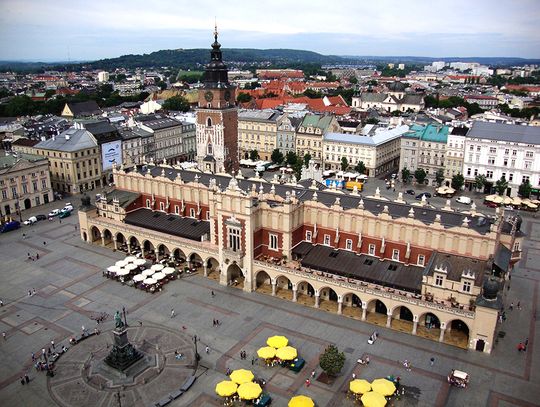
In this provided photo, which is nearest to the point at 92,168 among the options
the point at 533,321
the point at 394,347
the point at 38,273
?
the point at 38,273

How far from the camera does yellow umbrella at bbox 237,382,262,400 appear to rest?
47750mm

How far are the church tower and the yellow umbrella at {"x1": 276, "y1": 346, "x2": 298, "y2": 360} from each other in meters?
53.5

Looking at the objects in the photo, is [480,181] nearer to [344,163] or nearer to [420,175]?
[420,175]

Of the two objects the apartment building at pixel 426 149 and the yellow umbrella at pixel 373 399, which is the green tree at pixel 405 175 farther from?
the yellow umbrella at pixel 373 399

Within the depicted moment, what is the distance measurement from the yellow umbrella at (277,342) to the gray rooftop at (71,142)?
87.1 meters

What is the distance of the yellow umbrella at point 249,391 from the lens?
1880 inches

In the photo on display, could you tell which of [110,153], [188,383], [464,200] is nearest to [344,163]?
[464,200]

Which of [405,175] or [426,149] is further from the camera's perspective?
[426,149]

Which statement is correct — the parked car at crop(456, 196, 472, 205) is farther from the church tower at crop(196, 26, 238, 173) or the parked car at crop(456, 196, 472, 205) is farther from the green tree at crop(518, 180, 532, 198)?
the church tower at crop(196, 26, 238, 173)

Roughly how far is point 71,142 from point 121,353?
277ft

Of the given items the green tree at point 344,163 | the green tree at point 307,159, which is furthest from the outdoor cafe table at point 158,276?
the green tree at point 344,163

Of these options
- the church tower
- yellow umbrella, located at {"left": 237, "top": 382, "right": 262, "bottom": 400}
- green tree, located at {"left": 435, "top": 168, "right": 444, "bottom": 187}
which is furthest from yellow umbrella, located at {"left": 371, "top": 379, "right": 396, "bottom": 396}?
green tree, located at {"left": 435, "top": 168, "right": 444, "bottom": 187}

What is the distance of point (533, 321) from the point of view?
6462 centimetres

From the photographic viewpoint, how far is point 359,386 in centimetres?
4888
